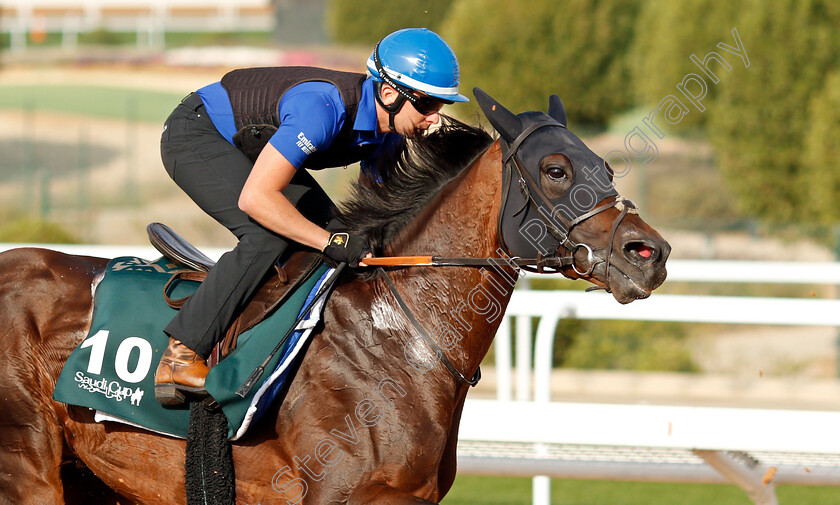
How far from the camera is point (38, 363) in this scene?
3.20m

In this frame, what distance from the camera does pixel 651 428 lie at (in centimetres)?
364

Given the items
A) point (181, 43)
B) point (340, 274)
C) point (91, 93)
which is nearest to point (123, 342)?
point (340, 274)

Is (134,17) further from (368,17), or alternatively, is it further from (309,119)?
(309,119)

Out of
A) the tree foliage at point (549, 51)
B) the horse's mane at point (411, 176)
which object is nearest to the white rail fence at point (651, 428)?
the horse's mane at point (411, 176)

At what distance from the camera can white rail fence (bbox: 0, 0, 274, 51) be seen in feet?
140

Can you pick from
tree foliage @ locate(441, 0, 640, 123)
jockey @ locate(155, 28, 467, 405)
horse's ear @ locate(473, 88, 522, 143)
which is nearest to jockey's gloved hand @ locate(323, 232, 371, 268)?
jockey @ locate(155, 28, 467, 405)

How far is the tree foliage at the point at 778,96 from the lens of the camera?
54.0ft

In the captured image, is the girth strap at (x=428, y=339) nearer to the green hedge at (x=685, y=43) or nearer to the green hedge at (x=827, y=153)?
the green hedge at (x=827, y=153)

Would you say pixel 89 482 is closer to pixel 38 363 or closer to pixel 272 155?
pixel 38 363

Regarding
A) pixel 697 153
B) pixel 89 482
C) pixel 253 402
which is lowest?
pixel 89 482

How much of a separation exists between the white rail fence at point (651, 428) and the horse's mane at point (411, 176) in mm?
1024

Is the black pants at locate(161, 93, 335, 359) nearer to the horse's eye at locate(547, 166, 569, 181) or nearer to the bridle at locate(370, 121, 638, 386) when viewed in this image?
the bridle at locate(370, 121, 638, 386)

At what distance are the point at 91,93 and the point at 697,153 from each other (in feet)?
68.2

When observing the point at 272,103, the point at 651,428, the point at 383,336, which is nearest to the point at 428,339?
the point at 383,336
